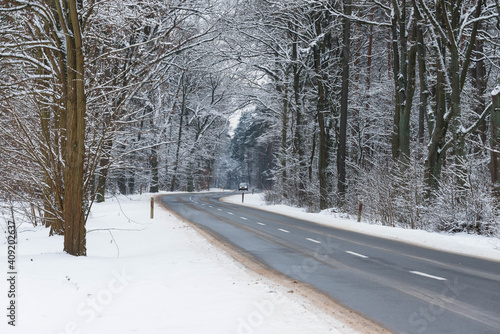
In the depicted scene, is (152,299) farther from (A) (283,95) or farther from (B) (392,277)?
(A) (283,95)

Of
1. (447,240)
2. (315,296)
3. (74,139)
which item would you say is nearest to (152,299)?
(315,296)

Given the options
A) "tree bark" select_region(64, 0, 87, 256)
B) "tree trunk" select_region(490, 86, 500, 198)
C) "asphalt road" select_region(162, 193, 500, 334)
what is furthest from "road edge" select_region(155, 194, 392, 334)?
"tree trunk" select_region(490, 86, 500, 198)

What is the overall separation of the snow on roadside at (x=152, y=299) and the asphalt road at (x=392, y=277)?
92 cm

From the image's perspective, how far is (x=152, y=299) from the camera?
6035mm

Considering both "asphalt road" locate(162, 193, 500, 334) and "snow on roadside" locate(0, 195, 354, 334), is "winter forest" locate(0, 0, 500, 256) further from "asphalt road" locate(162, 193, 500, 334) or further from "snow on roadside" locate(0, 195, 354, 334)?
"asphalt road" locate(162, 193, 500, 334)

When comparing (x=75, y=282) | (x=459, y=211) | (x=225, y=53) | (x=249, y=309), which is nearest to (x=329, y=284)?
(x=249, y=309)

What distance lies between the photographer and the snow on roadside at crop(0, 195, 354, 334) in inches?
193

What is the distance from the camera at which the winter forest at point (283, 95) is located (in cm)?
862

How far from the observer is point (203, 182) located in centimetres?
7531

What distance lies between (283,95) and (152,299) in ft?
91.3

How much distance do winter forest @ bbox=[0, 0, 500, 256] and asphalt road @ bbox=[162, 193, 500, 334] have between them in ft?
12.1

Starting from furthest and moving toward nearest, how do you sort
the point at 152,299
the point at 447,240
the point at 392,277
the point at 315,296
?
the point at 447,240
the point at 392,277
the point at 315,296
the point at 152,299

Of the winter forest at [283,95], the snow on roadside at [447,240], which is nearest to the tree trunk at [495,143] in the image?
the winter forest at [283,95]

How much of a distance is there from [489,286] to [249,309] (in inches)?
175
